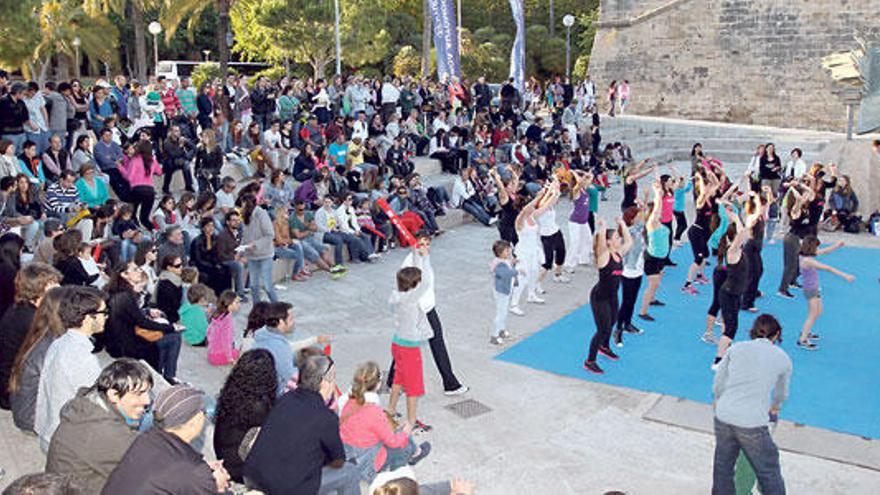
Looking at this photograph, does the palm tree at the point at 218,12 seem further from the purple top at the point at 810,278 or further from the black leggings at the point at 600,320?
the purple top at the point at 810,278

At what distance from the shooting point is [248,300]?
39.8ft

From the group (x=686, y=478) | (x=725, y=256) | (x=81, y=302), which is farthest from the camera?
(x=725, y=256)

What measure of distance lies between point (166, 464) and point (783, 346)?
8519 mm

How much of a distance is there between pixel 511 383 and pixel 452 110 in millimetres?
14642

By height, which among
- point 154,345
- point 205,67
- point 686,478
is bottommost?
point 686,478

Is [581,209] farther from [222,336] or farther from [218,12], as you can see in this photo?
[218,12]

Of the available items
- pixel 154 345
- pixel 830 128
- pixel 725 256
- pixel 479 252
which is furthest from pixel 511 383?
pixel 830 128

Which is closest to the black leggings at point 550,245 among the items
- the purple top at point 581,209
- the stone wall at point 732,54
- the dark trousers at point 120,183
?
the purple top at point 581,209

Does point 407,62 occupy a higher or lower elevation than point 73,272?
higher

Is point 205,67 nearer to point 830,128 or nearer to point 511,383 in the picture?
point 830,128

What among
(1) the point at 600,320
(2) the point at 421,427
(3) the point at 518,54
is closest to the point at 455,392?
(2) the point at 421,427

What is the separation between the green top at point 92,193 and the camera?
12.3 metres

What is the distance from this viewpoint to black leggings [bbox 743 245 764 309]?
444 inches

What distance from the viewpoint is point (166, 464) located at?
411 centimetres
